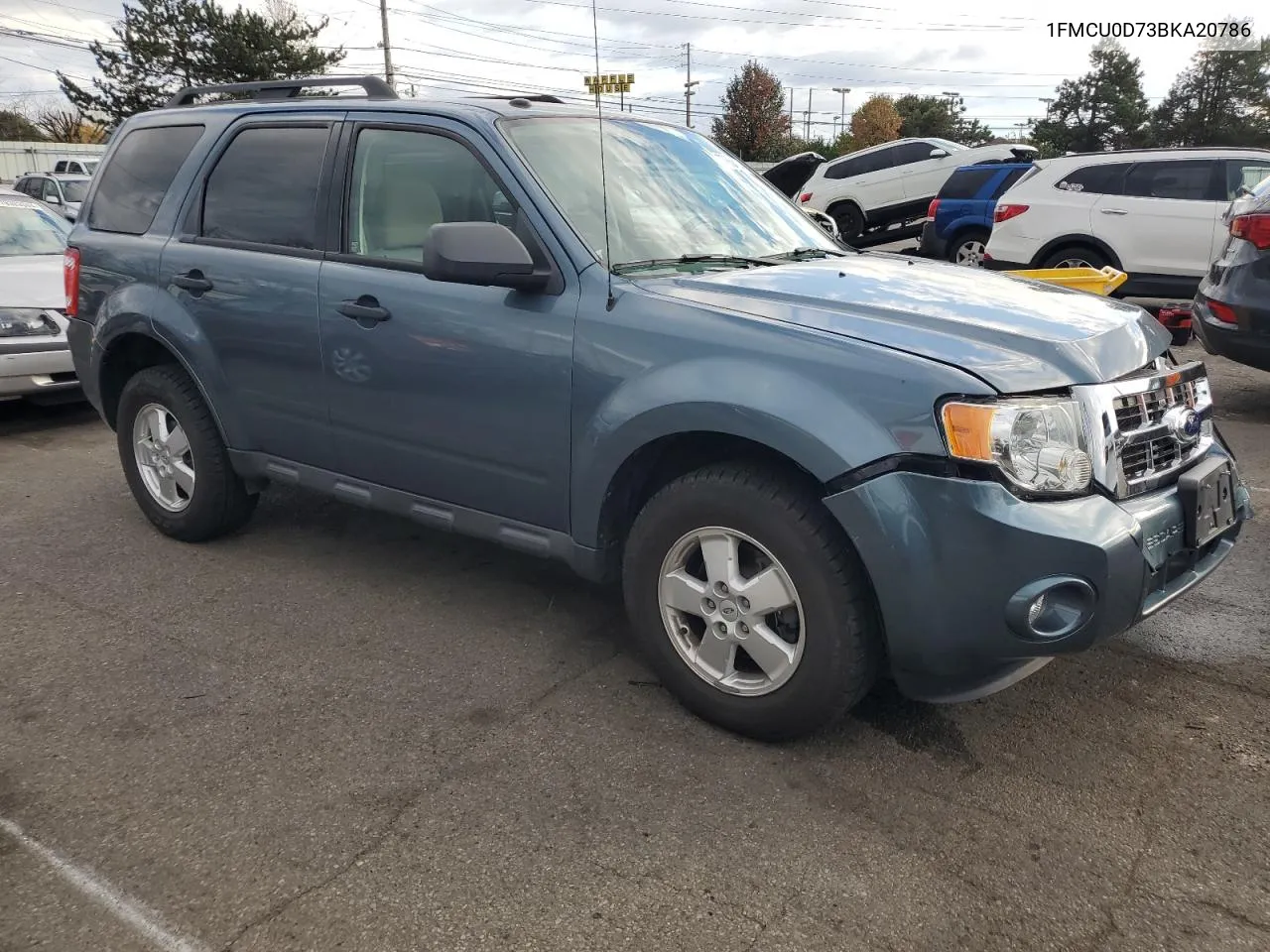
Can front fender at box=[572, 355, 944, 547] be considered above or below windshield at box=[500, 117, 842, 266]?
below

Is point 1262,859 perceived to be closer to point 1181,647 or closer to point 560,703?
point 1181,647

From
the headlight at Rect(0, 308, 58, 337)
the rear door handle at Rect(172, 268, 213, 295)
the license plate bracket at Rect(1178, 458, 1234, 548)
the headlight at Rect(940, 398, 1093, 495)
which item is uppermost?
the rear door handle at Rect(172, 268, 213, 295)

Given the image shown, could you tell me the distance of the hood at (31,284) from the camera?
22.7 ft

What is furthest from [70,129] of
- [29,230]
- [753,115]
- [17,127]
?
[29,230]

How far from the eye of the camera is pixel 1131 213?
990cm

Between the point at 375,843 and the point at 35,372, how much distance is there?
5.60m

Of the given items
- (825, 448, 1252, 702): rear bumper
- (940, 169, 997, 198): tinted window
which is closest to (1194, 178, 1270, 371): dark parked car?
(825, 448, 1252, 702): rear bumper

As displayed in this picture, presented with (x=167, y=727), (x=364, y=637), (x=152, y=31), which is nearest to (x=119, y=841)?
(x=167, y=727)

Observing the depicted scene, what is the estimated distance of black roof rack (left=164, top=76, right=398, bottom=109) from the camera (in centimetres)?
417

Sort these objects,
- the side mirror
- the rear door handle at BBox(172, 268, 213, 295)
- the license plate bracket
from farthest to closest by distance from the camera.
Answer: the rear door handle at BBox(172, 268, 213, 295) → the side mirror → the license plate bracket

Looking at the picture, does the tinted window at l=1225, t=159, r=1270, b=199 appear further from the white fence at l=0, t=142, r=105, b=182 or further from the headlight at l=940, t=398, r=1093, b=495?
the white fence at l=0, t=142, r=105, b=182

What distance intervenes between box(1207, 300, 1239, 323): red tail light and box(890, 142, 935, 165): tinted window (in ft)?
37.0

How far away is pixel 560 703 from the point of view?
3.23 meters

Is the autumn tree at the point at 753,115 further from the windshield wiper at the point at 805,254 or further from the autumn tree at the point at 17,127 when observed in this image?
the windshield wiper at the point at 805,254
